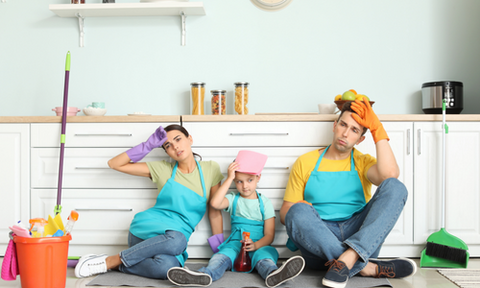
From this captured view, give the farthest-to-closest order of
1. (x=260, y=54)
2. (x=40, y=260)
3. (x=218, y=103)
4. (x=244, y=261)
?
(x=260, y=54) → (x=218, y=103) → (x=244, y=261) → (x=40, y=260)

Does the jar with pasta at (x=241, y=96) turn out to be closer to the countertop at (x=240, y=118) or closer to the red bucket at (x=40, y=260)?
the countertop at (x=240, y=118)

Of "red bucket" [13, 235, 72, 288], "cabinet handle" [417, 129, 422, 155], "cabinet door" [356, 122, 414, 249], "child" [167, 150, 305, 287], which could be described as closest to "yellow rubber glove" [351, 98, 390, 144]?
"cabinet door" [356, 122, 414, 249]

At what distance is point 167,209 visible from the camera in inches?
75.0

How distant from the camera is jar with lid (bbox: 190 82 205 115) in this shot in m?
2.36

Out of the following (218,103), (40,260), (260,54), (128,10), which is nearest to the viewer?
(40,260)

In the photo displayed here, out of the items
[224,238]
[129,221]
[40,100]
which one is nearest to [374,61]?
[224,238]

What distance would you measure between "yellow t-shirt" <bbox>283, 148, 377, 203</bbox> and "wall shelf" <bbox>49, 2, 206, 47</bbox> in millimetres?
1225

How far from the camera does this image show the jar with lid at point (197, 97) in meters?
2.36

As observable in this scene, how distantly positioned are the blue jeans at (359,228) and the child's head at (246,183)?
0.98ft

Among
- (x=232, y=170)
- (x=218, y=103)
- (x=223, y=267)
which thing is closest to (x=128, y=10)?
(x=218, y=103)

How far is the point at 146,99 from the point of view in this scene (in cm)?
258

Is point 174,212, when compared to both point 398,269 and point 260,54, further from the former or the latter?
point 260,54

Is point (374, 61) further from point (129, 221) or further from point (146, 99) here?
point (129, 221)

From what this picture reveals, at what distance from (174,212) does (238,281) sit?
483mm
